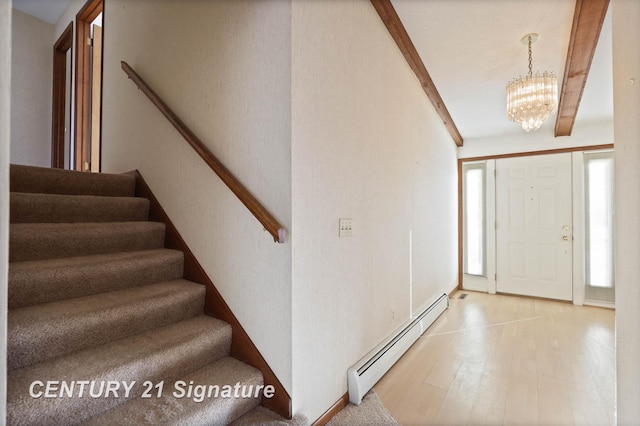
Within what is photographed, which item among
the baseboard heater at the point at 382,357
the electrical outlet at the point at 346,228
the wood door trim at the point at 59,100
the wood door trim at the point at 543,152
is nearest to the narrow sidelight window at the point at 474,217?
the wood door trim at the point at 543,152

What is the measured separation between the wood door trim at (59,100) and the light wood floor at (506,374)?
14.9 ft

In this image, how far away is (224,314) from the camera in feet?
5.90

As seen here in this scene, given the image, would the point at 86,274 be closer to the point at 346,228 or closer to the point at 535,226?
the point at 346,228

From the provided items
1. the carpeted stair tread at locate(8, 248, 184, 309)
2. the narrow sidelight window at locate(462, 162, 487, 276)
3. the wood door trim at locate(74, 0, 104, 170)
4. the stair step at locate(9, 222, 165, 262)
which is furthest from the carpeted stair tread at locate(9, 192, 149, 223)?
the narrow sidelight window at locate(462, 162, 487, 276)

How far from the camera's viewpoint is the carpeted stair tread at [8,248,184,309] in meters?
1.46

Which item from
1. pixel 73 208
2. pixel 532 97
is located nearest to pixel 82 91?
pixel 73 208

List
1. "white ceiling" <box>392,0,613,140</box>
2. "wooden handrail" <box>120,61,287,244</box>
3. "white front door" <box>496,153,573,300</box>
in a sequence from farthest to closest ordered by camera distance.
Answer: "white front door" <box>496,153,573,300</box> < "white ceiling" <box>392,0,613,140</box> < "wooden handrail" <box>120,61,287,244</box>

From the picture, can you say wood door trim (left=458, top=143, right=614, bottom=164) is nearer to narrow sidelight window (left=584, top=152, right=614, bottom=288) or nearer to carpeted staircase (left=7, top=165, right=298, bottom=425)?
narrow sidelight window (left=584, top=152, right=614, bottom=288)

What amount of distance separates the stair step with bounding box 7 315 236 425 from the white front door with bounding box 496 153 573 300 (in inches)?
182

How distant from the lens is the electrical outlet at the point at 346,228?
1.83 m

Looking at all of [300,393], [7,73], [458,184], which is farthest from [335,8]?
[458,184]

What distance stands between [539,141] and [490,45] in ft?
8.78

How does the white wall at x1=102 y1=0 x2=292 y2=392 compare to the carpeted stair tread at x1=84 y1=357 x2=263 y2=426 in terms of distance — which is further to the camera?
the white wall at x1=102 y1=0 x2=292 y2=392

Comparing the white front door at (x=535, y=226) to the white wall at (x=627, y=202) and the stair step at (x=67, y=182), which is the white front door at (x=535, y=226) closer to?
the white wall at (x=627, y=202)
